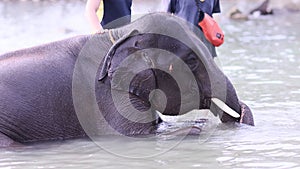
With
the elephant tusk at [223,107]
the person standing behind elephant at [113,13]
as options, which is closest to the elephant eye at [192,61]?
the elephant tusk at [223,107]

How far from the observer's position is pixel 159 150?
6.12 meters

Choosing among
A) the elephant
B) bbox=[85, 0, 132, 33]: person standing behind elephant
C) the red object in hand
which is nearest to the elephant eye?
the elephant

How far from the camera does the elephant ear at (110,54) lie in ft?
21.5

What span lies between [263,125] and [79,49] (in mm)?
1622

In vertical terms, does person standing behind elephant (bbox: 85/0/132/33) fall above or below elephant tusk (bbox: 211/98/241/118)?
above

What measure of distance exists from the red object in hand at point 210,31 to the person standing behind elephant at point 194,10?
0.09 m

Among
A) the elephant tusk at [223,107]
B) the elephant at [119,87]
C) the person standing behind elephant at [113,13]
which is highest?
the person standing behind elephant at [113,13]

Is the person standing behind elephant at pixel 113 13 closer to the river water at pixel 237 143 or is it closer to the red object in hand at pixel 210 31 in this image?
the red object in hand at pixel 210 31

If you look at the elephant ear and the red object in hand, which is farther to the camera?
the red object in hand

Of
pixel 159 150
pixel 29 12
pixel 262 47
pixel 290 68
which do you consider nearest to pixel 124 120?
pixel 159 150

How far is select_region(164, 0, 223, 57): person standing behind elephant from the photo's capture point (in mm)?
7863

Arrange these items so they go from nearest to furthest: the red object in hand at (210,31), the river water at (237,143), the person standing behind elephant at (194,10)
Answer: the river water at (237,143)
the red object in hand at (210,31)
the person standing behind elephant at (194,10)

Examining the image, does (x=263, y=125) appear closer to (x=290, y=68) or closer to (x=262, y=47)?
(x=290, y=68)

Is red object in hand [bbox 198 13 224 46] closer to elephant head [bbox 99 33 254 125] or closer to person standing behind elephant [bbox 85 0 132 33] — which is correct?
person standing behind elephant [bbox 85 0 132 33]
